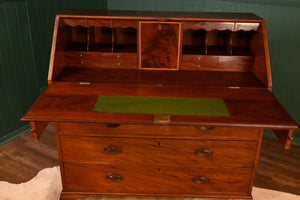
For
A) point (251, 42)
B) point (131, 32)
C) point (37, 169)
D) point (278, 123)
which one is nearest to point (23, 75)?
point (37, 169)

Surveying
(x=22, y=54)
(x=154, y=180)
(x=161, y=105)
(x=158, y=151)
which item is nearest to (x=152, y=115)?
(x=161, y=105)

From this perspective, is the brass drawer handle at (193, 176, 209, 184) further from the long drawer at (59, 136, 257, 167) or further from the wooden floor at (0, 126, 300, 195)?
the wooden floor at (0, 126, 300, 195)

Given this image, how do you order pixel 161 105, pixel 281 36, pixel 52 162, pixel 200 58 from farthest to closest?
1. pixel 281 36
2. pixel 52 162
3. pixel 200 58
4. pixel 161 105

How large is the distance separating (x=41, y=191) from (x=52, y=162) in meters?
0.40

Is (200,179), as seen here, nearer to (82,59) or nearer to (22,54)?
(82,59)

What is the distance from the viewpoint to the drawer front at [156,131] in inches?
77.8

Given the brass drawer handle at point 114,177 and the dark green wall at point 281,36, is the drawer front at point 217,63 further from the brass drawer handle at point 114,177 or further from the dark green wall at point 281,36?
→ the brass drawer handle at point 114,177

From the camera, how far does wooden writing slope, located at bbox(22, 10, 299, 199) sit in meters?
1.88

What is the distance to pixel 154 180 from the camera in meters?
2.21

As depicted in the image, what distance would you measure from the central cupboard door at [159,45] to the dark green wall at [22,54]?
1375 millimetres

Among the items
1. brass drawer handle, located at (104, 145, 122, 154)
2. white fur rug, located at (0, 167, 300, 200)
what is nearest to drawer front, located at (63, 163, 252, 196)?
brass drawer handle, located at (104, 145, 122, 154)

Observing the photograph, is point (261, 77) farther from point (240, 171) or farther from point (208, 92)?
point (240, 171)

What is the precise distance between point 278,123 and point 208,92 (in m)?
0.56

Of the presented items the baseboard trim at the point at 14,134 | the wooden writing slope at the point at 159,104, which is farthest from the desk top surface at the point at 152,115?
the baseboard trim at the point at 14,134
